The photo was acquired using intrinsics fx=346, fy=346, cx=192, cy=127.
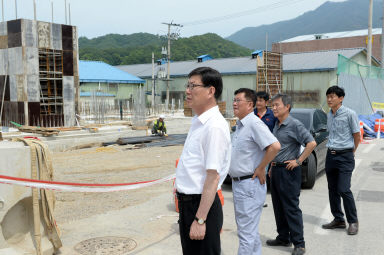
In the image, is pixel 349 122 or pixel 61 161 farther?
pixel 61 161

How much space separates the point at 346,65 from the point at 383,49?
7.01 meters

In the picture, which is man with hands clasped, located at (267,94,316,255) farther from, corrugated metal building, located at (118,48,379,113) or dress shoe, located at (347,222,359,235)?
corrugated metal building, located at (118,48,379,113)

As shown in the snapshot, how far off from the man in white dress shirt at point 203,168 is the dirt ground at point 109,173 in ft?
11.6

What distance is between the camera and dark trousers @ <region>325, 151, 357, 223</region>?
15.4 ft

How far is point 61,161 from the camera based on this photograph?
11.0 metres

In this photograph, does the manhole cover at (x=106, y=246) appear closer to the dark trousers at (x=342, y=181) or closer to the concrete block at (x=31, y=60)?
the dark trousers at (x=342, y=181)

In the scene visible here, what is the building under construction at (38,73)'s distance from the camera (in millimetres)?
15484

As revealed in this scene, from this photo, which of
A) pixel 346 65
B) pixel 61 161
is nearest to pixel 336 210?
pixel 61 161

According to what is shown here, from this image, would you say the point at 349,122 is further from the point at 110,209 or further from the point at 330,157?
the point at 110,209

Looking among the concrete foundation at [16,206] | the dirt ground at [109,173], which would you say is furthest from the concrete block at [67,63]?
the concrete foundation at [16,206]

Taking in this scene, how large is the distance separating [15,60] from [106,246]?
45.9 feet

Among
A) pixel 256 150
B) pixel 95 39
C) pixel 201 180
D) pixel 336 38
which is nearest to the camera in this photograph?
pixel 201 180

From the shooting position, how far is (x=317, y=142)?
7680 mm

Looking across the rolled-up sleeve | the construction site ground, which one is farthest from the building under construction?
the rolled-up sleeve
